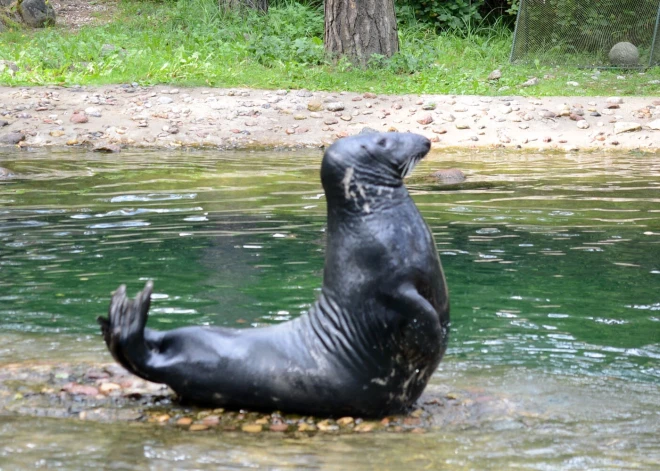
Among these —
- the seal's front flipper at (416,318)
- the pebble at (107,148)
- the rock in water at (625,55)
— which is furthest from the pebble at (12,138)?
the seal's front flipper at (416,318)

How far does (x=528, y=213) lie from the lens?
380 inches

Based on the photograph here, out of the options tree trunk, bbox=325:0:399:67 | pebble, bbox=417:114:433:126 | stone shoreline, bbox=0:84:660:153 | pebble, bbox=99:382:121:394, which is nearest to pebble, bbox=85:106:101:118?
stone shoreline, bbox=0:84:660:153

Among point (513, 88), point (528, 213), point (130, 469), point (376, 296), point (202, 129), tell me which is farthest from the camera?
point (513, 88)

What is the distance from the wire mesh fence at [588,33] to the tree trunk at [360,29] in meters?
2.64

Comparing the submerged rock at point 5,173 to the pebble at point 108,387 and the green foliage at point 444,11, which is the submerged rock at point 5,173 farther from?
the green foliage at point 444,11

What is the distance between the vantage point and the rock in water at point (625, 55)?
61.5 ft

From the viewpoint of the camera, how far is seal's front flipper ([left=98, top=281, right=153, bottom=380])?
445 cm

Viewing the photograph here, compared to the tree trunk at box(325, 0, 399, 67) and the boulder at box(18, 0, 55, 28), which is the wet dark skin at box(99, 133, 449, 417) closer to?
the tree trunk at box(325, 0, 399, 67)

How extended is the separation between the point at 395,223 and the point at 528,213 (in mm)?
5270

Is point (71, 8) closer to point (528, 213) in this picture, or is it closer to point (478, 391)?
point (528, 213)

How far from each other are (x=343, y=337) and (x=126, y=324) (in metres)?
0.99

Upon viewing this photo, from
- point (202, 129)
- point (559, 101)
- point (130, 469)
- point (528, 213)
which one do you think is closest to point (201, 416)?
point (130, 469)

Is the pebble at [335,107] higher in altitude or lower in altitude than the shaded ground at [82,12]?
lower

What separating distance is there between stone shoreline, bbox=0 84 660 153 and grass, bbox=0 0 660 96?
0.71m
